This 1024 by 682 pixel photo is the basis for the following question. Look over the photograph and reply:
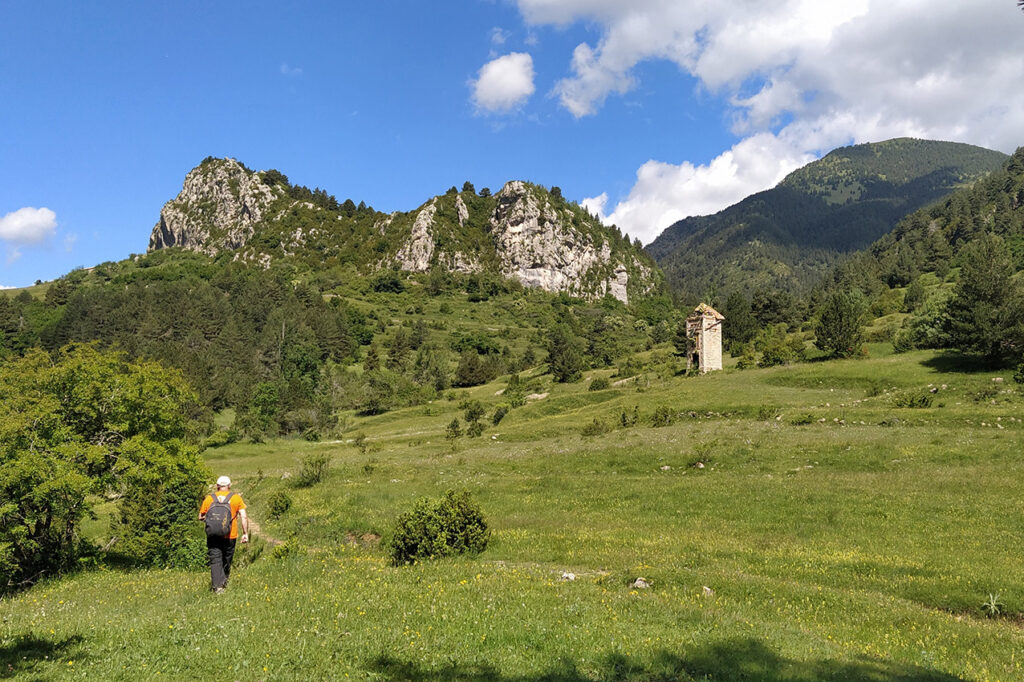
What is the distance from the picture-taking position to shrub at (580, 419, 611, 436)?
44625 mm

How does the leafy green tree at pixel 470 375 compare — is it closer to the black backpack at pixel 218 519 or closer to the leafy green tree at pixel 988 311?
the leafy green tree at pixel 988 311

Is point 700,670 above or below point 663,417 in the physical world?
above

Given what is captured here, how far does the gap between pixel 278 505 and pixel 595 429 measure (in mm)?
25116

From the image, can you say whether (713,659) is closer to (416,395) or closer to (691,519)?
(691,519)

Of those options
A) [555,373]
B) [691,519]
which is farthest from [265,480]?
[555,373]

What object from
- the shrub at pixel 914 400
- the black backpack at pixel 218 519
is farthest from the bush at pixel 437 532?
the shrub at pixel 914 400

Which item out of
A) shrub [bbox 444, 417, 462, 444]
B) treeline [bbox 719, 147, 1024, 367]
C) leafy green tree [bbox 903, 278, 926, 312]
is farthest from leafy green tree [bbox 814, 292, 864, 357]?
leafy green tree [bbox 903, 278, 926, 312]

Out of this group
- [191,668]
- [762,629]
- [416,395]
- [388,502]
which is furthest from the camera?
[416,395]

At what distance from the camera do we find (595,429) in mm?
45312

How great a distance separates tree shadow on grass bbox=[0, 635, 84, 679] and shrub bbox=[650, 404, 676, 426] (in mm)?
41868

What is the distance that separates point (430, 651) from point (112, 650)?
4777 mm

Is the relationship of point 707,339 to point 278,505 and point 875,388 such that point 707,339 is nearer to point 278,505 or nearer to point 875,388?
point 875,388

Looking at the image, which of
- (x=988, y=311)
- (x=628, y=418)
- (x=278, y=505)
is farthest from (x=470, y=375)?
(x=278, y=505)

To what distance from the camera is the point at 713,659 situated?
8633 mm
